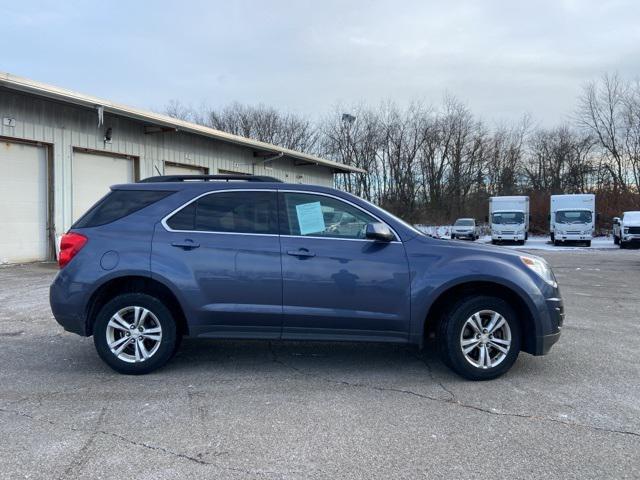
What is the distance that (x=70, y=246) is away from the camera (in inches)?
204

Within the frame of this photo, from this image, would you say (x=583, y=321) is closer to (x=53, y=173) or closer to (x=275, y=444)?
(x=275, y=444)

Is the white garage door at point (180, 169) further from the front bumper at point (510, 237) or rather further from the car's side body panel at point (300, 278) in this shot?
the front bumper at point (510, 237)

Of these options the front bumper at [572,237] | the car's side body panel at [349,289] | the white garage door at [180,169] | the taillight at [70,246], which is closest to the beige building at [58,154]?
the white garage door at [180,169]

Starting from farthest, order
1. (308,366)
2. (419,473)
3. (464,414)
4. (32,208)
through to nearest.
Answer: (32,208)
(308,366)
(464,414)
(419,473)

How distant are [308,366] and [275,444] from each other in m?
1.82

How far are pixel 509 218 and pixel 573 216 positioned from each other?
3451 millimetres

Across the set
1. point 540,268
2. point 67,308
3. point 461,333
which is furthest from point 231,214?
point 540,268

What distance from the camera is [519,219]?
32250mm

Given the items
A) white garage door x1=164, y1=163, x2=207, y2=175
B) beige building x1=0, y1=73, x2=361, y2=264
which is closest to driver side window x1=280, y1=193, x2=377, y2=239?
beige building x1=0, y1=73, x2=361, y2=264

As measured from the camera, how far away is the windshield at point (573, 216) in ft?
101

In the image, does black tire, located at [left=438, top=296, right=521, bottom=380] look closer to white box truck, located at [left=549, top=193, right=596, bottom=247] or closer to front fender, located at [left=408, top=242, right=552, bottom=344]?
front fender, located at [left=408, top=242, right=552, bottom=344]

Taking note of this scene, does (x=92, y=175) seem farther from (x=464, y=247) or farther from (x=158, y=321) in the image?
(x=464, y=247)

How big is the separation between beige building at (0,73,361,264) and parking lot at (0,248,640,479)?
9006 mm

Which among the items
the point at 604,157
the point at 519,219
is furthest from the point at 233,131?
the point at 604,157
